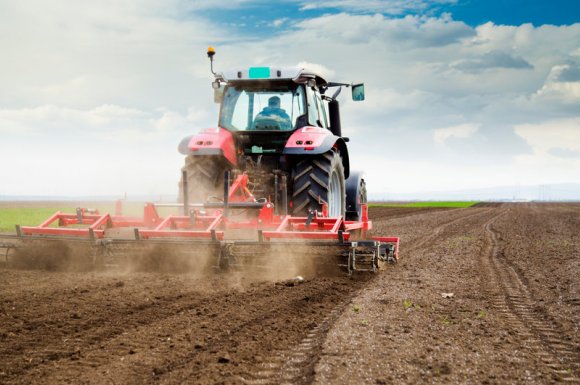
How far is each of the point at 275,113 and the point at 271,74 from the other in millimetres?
583

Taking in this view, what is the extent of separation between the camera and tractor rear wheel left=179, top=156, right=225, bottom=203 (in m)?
8.88

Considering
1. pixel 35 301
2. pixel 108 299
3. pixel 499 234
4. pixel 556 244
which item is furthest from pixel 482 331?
pixel 499 234

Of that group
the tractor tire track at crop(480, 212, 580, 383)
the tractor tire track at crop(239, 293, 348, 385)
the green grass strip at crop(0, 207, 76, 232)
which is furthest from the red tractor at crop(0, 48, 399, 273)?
the green grass strip at crop(0, 207, 76, 232)

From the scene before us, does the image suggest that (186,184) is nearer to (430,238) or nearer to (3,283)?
(3,283)

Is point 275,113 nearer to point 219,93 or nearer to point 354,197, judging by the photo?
point 219,93

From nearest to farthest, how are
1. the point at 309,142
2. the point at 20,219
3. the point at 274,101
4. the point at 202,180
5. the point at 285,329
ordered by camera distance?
the point at 285,329 < the point at 309,142 < the point at 202,180 < the point at 274,101 < the point at 20,219

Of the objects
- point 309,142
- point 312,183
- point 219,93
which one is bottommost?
point 312,183

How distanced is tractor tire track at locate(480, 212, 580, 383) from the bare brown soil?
15 millimetres

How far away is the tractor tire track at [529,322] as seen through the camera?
420cm

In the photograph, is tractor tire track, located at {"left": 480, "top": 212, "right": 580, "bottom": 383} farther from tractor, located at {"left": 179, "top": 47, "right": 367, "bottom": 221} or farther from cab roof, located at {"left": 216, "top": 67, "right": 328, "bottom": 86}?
cab roof, located at {"left": 216, "top": 67, "right": 328, "bottom": 86}

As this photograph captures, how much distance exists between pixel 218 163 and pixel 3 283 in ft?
11.1

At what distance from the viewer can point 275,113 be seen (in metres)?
9.21

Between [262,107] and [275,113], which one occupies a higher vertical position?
[262,107]

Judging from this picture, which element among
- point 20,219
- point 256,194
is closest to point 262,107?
point 256,194
